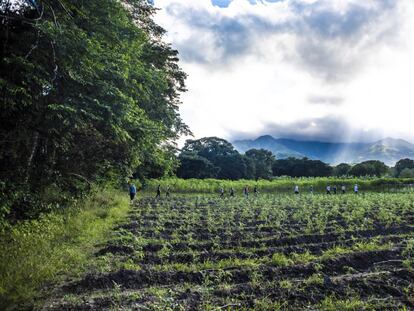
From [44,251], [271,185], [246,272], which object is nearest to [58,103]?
[44,251]

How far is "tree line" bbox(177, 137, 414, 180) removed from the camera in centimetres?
5422

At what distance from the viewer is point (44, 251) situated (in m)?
6.74

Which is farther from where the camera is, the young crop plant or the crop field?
the young crop plant

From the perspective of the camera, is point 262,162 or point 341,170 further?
point 341,170

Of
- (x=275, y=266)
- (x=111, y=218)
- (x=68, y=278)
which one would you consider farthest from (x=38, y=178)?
(x=275, y=266)

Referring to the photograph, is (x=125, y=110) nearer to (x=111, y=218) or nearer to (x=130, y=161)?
(x=130, y=161)

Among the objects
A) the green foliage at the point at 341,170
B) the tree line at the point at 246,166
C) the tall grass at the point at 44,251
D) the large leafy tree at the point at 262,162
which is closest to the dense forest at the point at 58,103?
the tall grass at the point at 44,251

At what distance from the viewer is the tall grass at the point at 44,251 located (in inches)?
199

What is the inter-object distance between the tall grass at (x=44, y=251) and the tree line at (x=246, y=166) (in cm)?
4098

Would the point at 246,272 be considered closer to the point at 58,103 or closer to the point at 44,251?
the point at 44,251

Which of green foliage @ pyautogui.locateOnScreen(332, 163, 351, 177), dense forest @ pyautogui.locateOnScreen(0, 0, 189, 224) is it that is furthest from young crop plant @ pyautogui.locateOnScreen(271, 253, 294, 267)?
green foliage @ pyautogui.locateOnScreen(332, 163, 351, 177)

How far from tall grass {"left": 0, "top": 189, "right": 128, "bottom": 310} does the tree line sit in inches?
1613

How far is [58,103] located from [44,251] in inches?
156

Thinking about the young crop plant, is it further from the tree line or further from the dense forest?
the tree line
